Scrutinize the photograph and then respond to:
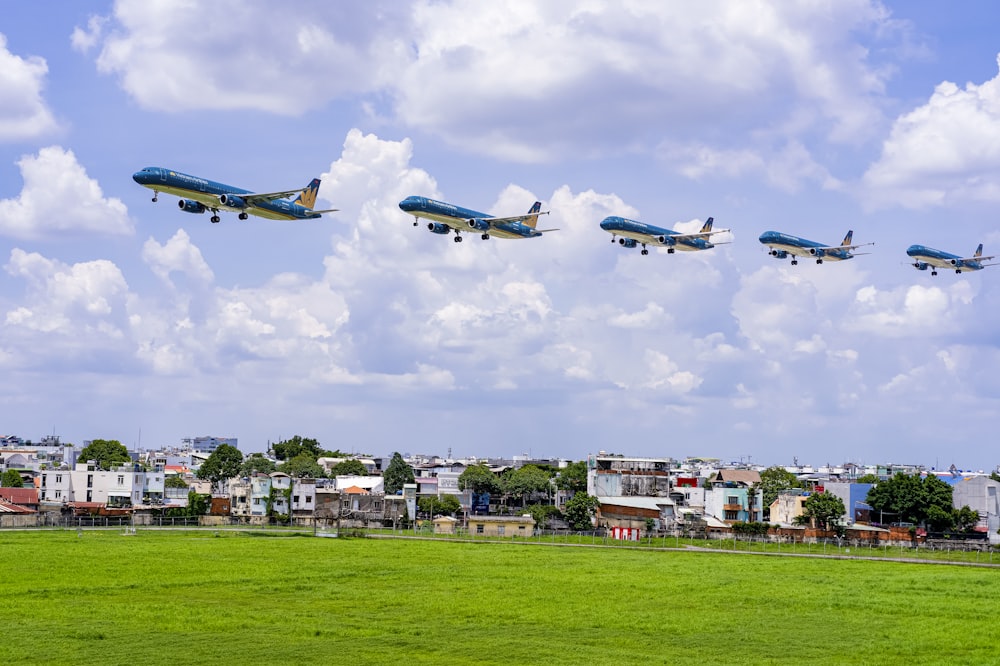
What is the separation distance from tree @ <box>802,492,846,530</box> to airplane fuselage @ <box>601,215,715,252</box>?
113ft

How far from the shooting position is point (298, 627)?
45.1 m

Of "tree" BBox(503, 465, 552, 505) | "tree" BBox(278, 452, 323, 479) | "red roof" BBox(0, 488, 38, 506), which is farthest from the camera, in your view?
"tree" BBox(278, 452, 323, 479)

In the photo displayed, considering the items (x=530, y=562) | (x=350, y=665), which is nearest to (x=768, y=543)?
(x=530, y=562)

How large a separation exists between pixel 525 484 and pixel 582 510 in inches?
1449

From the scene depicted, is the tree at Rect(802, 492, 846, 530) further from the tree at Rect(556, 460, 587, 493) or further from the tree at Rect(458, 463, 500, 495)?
the tree at Rect(458, 463, 500, 495)

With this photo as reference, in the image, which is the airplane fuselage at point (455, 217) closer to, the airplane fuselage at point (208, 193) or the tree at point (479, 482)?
the airplane fuselage at point (208, 193)

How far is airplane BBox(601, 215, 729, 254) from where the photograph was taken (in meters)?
110

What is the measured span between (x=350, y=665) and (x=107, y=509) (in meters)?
92.2

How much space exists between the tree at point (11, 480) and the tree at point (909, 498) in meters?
110

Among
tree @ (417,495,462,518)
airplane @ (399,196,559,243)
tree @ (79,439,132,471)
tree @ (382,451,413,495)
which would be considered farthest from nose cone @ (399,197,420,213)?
tree @ (79,439,132,471)

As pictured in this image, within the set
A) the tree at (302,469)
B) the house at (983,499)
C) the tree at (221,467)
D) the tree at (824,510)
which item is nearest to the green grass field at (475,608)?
the tree at (824,510)

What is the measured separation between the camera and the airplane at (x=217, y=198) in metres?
79.8

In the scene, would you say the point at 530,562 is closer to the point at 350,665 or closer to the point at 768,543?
the point at 768,543

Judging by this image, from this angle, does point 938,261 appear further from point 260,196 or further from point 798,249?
point 260,196
